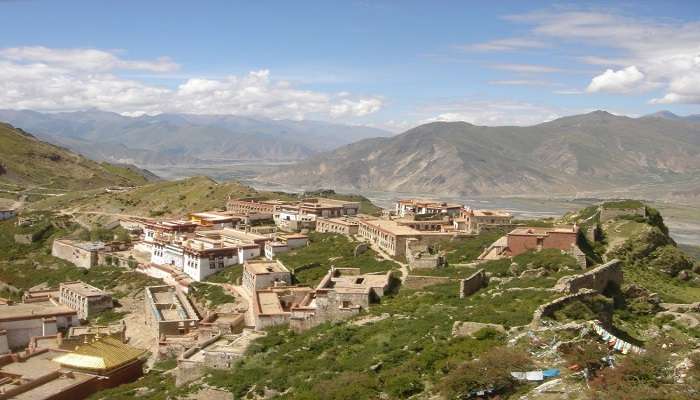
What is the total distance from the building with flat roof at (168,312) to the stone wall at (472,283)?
16653 millimetres

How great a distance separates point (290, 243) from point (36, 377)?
25472 mm

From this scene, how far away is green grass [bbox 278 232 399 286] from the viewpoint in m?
43.5

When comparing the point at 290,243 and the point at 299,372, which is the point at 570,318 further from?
the point at 290,243

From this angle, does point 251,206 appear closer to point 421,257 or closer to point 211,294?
point 211,294

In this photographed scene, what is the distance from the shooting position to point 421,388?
61.4 ft

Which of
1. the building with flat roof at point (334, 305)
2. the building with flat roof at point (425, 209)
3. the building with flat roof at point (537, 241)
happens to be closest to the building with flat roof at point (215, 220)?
the building with flat roof at point (425, 209)

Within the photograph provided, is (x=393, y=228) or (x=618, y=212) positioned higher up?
(x=618, y=212)

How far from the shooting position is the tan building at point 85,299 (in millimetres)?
48812

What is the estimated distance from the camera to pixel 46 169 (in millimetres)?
144500

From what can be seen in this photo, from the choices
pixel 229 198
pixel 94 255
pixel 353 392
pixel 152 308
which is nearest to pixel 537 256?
pixel 353 392

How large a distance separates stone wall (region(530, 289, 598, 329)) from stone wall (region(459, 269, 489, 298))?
6110 millimetres

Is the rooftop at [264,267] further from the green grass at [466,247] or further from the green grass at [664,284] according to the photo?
the green grass at [664,284]

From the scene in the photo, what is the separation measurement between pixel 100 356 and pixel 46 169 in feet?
403

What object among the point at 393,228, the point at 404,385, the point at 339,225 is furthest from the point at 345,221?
the point at 404,385
